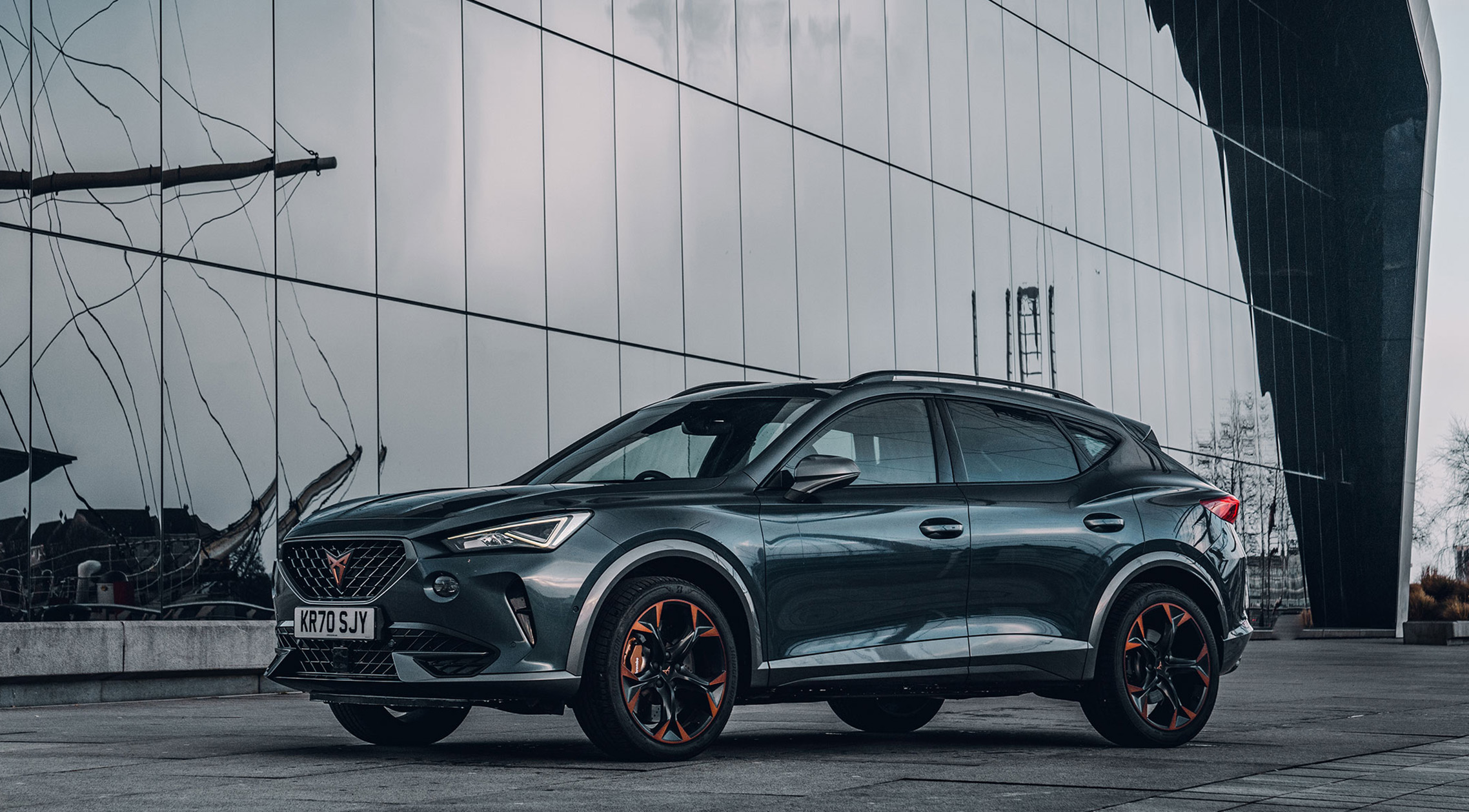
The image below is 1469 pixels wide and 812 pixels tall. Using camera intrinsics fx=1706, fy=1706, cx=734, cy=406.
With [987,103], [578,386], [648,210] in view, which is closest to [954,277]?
[987,103]

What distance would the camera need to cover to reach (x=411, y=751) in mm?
7297

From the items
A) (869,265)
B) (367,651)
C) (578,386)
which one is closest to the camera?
(367,651)

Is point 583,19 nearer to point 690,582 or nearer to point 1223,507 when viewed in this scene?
point 1223,507

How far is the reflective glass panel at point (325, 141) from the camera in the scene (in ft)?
53.2

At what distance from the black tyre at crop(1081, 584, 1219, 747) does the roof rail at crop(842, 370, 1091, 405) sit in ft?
3.55

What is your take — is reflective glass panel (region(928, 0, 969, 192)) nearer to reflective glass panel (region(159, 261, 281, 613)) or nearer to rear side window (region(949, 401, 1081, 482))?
reflective glass panel (region(159, 261, 281, 613))

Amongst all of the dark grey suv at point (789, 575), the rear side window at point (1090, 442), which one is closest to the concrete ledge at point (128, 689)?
the dark grey suv at point (789, 575)

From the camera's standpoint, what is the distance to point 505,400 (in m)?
18.3

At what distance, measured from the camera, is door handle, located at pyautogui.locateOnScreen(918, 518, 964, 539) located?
7.46 meters

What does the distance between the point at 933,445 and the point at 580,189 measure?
12215 millimetres

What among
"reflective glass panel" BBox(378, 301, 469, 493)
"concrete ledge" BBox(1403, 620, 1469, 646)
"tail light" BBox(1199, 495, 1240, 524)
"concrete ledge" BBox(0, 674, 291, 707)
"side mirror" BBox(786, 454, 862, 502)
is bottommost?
"concrete ledge" BBox(1403, 620, 1469, 646)

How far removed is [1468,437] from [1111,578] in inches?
2598

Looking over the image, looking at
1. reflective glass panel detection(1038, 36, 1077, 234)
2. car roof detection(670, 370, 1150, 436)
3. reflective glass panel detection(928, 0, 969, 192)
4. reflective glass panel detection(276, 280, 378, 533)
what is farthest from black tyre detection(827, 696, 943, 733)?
reflective glass panel detection(1038, 36, 1077, 234)

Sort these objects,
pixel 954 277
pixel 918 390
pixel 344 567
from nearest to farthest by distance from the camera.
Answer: pixel 344 567 → pixel 918 390 → pixel 954 277
